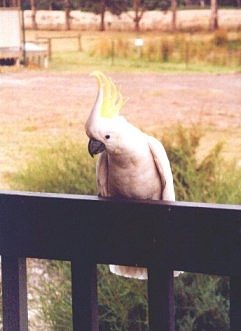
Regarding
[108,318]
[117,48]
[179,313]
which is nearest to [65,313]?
[108,318]

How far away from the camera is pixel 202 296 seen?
1.97 metres

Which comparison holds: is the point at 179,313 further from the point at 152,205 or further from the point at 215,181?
the point at 152,205

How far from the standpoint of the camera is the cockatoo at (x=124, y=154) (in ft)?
2.72

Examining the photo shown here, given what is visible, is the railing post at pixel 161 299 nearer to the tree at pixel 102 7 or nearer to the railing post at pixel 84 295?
the railing post at pixel 84 295

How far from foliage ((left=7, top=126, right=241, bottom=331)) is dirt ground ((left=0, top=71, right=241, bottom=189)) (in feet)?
0.14

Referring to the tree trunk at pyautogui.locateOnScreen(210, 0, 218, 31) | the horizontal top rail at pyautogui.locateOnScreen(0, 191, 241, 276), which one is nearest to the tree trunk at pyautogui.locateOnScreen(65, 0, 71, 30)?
the tree trunk at pyautogui.locateOnScreen(210, 0, 218, 31)

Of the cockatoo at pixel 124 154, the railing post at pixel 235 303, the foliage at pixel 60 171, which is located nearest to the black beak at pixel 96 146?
the cockatoo at pixel 124 154

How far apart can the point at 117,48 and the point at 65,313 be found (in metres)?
0.78

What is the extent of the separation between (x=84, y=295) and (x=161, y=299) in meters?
0.08

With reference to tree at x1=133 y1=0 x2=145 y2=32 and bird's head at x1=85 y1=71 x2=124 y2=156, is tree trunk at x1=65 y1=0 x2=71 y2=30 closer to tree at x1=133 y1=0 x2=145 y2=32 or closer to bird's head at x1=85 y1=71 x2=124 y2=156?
tree at x1=133 y1=0 x2=145 y2=32

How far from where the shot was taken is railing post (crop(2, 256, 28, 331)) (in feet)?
2.25

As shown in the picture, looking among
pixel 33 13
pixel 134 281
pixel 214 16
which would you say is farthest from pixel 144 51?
pixel 134 281

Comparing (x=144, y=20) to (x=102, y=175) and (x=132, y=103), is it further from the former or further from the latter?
(x=102, y=175)

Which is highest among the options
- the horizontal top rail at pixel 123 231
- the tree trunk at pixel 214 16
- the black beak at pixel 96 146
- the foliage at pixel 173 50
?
the tree trunk at pixel 214 16
